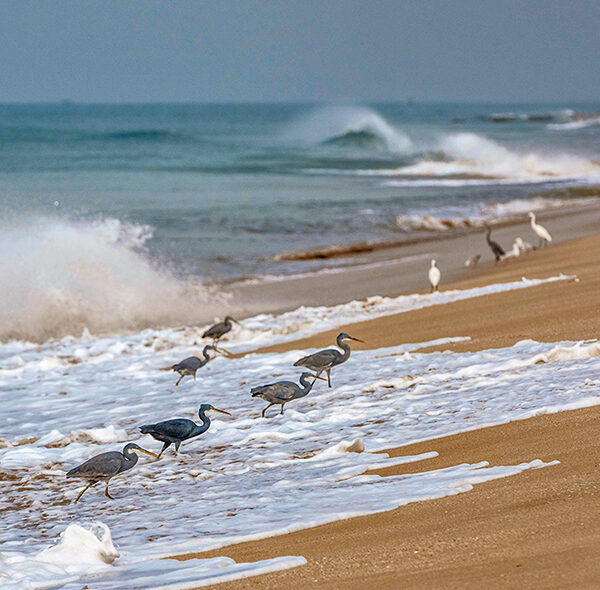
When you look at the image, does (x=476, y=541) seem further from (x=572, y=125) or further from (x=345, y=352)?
(x=572, y=125)

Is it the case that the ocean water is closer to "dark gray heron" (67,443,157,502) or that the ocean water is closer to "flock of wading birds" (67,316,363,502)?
"flock of wading birds" (67,316,363,502)

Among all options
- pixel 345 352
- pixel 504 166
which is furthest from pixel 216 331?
pixel 504 166

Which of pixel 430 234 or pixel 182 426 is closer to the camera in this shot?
pixel 182 426

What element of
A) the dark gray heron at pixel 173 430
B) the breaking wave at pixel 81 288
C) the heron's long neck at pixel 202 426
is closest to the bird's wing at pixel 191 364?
the heron's long neck at pixel 202 426

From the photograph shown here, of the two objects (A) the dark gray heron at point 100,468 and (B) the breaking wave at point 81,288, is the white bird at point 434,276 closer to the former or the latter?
(B) the breaking wave at point 81,288

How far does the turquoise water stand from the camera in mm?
21484

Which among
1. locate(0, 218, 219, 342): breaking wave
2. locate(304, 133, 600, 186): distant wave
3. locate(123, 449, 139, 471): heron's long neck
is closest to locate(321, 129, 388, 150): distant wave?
locate(304, 133, 600, 186): distant wave

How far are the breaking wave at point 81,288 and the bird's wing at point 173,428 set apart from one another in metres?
6.11

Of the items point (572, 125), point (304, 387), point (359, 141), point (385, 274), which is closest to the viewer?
point (304, 387)

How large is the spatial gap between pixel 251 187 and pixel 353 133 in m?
42.9

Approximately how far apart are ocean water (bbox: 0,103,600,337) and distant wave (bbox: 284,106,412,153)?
149cm

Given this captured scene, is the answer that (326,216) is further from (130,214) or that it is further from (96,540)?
(96,540)

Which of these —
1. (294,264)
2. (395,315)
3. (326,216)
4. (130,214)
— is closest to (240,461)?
(395,315)

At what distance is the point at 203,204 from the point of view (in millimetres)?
29531
